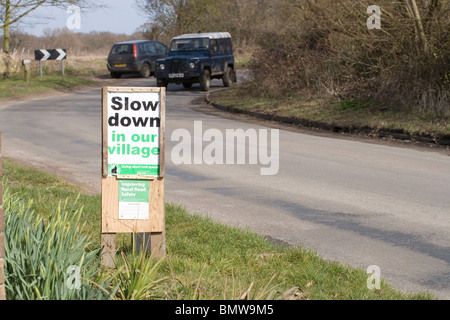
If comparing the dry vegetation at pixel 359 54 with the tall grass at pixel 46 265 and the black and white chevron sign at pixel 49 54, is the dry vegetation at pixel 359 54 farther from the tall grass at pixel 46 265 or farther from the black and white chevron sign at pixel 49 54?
the tall grass at pixel 46 265

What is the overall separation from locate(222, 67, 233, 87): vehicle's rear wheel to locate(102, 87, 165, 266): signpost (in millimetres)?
24128

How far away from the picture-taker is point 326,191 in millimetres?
9289

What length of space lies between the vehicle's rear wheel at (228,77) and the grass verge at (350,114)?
6.81 m

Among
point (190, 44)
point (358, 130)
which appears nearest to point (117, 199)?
point (358, 130)

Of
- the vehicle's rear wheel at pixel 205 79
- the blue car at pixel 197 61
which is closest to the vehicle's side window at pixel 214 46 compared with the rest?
the blue car at pixel 197 61

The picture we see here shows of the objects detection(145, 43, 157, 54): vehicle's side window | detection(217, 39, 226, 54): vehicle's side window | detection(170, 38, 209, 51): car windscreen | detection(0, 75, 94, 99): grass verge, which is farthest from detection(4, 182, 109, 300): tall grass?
detection(145, 43, 157, 54): vehicle's side window

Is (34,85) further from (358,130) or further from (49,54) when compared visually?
(358,130)

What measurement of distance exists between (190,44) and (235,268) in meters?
23.7

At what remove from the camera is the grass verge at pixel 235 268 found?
448 cm

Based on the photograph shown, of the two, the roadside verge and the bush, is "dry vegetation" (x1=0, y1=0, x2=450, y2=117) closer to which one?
the bush

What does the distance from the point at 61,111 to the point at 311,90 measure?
7492mm

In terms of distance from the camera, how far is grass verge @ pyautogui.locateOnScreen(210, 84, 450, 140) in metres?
15.2

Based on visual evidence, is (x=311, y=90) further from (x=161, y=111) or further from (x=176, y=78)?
(x=161, y=111)

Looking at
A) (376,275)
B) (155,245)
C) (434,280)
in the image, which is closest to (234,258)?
(155,245)
